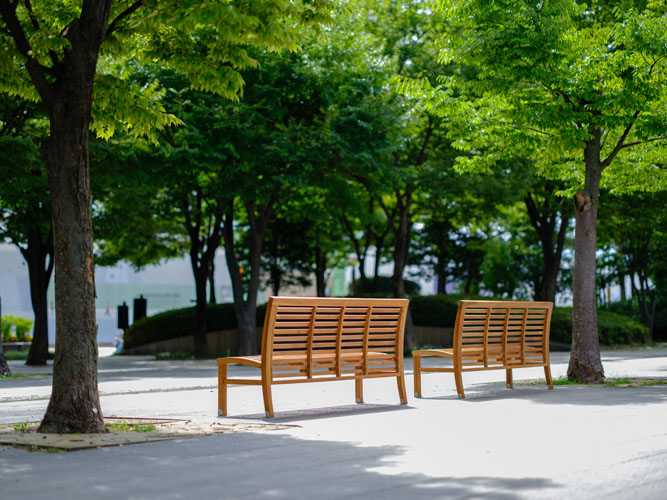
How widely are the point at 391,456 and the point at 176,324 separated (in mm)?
26788

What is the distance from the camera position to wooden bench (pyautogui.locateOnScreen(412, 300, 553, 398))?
397 inches

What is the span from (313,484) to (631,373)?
1153cm

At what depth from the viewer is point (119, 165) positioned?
20.0m

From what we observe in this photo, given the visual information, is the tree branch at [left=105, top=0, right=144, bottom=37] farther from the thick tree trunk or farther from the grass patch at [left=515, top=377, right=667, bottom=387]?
the grass patch at [left=515, top=377, right=667, bottom=387]

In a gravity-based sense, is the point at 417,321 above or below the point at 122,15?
below

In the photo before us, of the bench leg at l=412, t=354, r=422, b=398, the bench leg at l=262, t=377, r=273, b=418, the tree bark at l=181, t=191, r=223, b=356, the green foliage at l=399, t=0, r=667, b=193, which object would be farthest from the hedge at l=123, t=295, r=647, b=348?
the bench leg at l=262, t=377, r=273, b=418

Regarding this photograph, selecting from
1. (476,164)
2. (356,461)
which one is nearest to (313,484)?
(356,461)

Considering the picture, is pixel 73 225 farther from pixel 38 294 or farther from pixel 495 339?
pixel 38 294

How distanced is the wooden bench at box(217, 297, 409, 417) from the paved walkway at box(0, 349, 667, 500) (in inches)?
14.7

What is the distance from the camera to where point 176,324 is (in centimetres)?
3173

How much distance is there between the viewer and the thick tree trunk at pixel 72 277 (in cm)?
695

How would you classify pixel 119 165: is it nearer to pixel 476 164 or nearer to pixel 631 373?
pixel 476 164

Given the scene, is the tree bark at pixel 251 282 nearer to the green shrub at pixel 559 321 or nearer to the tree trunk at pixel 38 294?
the tree trunk at pixel 38 294

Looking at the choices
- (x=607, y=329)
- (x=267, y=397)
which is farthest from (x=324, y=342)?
(x=607, y=329)
